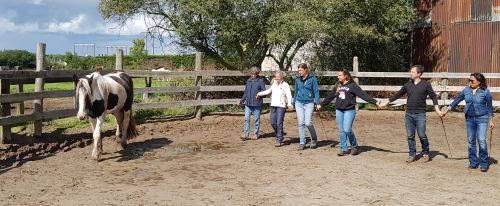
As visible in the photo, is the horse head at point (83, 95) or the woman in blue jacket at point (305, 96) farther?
the woman in blue jacket at point (305, 96)

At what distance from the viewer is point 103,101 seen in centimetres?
756

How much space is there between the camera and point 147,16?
13203mm

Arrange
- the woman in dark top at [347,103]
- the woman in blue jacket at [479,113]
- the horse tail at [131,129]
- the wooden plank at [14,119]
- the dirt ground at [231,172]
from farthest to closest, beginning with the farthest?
the horse tail at [131,129] < the wooden plank at [14,119] < the woman in dark top at [347,103] < the woman in blue jacket at [479,113] < the dirt ground at [231,172]

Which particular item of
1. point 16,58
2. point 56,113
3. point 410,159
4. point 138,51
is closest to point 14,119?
point 56,113

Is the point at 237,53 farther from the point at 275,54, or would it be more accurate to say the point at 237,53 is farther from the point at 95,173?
the point at 95,173

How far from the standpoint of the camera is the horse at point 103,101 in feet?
23.3

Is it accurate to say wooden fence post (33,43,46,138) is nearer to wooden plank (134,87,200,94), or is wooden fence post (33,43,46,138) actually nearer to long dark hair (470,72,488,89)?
wooden plank (134,87,200,94)

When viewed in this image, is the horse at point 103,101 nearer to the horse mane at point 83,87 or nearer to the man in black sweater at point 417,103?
the horse mane at point 83,87

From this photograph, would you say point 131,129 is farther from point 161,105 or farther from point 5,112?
point 161,105

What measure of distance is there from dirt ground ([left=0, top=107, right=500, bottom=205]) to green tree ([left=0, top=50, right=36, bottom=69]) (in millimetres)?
33424

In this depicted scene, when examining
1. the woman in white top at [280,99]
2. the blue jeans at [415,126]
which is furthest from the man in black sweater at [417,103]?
the woman in white top at [280,99]

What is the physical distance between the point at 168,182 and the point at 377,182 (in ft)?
9.18

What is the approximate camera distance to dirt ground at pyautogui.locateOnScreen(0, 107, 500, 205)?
5.31m

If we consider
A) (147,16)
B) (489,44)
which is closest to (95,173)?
(147,16)
